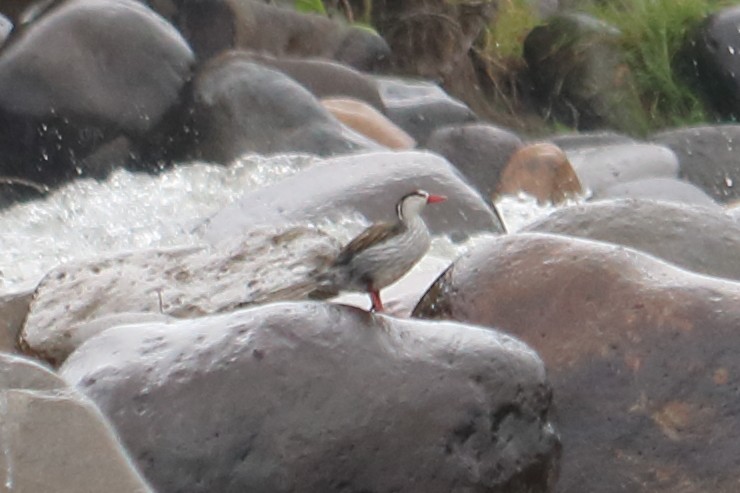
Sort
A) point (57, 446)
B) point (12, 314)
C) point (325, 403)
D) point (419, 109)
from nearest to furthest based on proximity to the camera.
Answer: point (57, 446)
point (325, 403)
point (12, 314)
point (419, 109)

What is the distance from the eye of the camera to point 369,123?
38.1ft

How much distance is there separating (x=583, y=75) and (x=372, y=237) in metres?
12.0

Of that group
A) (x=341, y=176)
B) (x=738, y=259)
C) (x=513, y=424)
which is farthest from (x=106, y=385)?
(x=341, y=176)

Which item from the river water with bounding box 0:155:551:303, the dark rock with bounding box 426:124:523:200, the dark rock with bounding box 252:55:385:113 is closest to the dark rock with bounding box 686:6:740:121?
the dark rock with bounding box 252:55:385:113

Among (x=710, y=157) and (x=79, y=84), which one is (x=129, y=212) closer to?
(x=79, y=84)

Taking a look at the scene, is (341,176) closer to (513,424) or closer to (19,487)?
(513,424)

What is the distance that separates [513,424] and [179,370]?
0.83 m

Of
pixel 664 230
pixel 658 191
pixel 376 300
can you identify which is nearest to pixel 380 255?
pixel 376 300

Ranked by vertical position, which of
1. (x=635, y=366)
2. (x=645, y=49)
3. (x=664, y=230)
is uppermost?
(x=635, y=366)

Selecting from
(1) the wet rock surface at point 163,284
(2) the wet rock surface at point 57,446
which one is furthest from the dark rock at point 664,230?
(2) the wet rock surface at point 57,446

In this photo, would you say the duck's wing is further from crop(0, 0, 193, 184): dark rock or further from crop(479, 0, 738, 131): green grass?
crop(479, 0, 738, 131): green grass

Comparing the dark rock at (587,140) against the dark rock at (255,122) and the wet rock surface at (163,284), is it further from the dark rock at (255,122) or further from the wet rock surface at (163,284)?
the wet rock surface at (163,284)

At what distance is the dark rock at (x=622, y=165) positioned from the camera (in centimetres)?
1174

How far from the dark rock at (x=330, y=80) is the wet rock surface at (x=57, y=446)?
28.4ft
